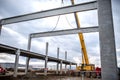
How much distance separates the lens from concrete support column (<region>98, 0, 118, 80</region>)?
562cm

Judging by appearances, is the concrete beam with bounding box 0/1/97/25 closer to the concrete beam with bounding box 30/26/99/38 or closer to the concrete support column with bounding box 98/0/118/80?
the concrete support column with bounding box 98/0/118/80

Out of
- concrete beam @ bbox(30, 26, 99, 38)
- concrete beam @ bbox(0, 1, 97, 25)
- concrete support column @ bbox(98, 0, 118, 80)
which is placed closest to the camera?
concrete support column @ bbox(98, 0, 118, 80)

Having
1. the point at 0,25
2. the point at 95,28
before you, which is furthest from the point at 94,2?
the point at 0,25

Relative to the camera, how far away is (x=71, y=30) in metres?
15.4

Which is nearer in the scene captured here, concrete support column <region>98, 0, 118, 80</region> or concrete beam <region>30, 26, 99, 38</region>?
concrete support column <region>98, 0, 118, 80</region>

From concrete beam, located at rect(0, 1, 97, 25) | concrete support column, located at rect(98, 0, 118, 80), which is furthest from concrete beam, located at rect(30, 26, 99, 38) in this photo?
concrete support column, located at rect(98, 0, 118, 80)

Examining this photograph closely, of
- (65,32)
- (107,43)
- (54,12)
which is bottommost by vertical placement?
(107,43)

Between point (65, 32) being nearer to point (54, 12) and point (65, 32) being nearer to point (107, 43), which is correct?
point (54, 12)

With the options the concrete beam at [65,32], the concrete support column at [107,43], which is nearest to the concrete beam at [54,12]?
the concrete support column at [107,43]

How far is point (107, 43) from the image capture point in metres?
5.88

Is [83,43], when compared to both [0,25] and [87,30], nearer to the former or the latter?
[87,30]

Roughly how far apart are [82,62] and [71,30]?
23.6 ft

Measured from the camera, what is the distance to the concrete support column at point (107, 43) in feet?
18.5

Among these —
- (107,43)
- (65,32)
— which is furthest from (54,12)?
(65,32)
